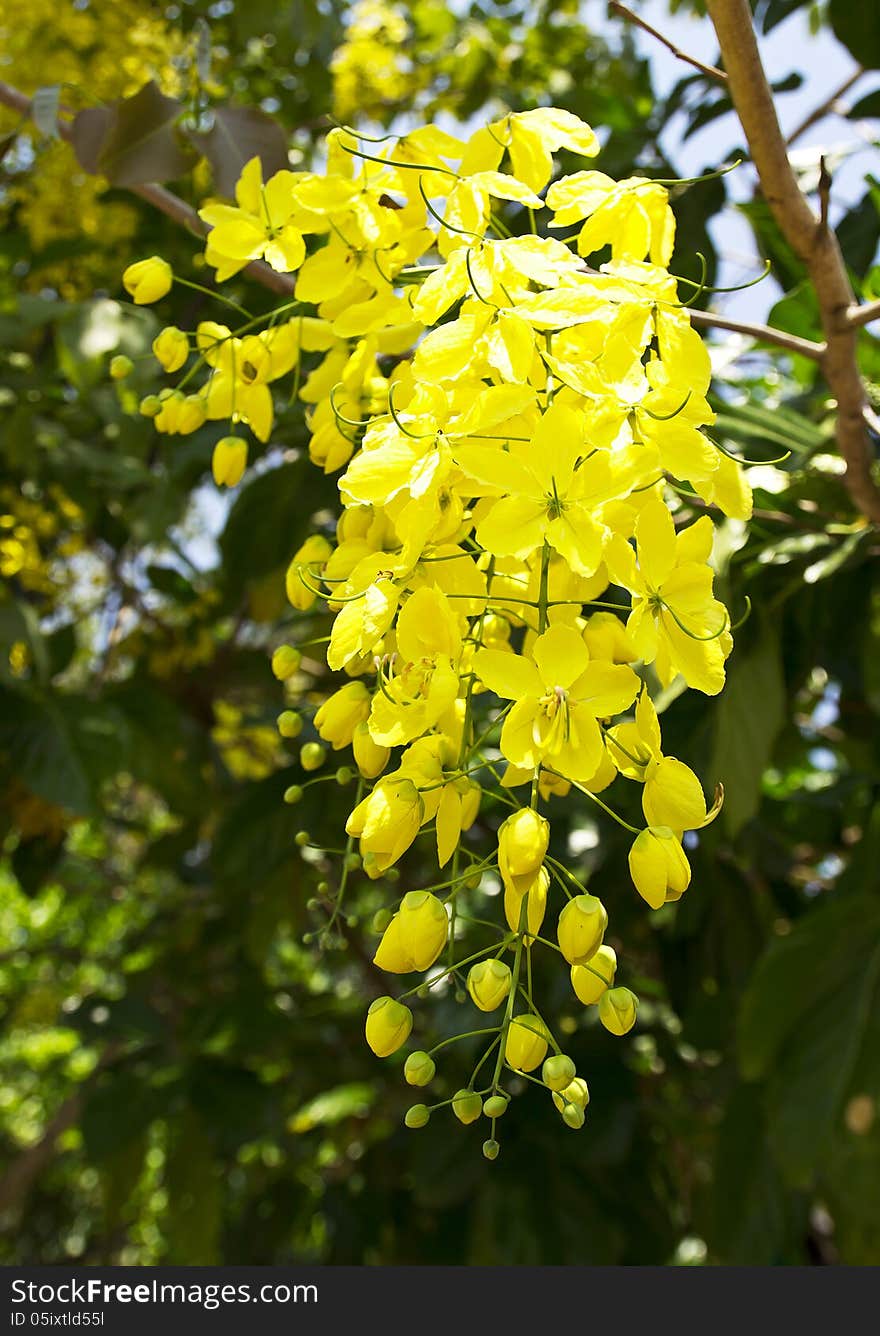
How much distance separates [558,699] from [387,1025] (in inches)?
6.4

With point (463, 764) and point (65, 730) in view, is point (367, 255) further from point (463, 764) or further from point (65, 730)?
point (65, 730)

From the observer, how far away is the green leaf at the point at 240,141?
36.1 inches

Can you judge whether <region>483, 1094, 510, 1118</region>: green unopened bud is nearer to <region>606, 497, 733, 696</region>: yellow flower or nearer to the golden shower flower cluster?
the golden shower flower cluster

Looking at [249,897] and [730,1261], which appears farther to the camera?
[249,897]

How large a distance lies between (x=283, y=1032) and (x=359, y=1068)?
302 millimetres

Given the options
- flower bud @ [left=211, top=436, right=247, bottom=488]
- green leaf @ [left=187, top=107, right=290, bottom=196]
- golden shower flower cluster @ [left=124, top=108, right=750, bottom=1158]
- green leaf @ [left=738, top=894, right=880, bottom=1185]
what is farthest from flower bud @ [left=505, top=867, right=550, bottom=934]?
green leaf @ [left=738, top=894, right=880, bottom=1185]

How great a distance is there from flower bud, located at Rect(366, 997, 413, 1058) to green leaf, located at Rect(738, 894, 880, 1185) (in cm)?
94

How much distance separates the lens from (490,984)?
479 millimetres

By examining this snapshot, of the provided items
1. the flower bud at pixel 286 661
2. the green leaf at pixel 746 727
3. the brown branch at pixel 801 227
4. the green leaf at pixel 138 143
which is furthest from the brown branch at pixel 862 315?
the green leaf at pixel 138 143

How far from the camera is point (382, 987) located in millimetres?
1907

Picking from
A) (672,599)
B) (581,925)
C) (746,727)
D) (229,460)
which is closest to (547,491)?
(672,599)

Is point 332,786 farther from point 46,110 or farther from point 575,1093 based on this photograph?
point 575,1093

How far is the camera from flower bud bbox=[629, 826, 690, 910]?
0.49 meters

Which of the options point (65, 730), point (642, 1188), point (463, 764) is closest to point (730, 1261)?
point (642, 1188)
